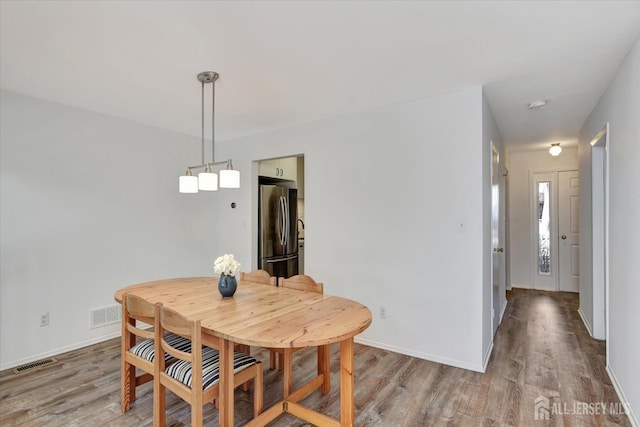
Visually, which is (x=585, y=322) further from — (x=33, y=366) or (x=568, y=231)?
(x=33, y=366)

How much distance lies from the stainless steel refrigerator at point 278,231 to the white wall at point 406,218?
0.95 metres

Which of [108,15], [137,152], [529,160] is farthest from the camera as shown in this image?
[529,160]

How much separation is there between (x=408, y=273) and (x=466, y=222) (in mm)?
727

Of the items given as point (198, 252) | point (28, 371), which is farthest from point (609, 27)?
point (28, 371)

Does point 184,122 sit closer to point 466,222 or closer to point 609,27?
point 466,222

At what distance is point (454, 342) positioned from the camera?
2.89 meters

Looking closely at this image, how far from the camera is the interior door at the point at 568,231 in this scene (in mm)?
5594

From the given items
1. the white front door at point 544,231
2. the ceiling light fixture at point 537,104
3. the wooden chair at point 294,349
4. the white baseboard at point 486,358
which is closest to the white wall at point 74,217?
the wooden chair at point 294,349

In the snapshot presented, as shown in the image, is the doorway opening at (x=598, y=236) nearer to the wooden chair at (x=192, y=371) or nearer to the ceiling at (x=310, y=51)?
the ceiling at (x=310, y=51)

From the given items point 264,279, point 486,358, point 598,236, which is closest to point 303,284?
point 264,279

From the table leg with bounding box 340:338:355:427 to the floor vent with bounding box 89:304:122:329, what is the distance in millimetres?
2996

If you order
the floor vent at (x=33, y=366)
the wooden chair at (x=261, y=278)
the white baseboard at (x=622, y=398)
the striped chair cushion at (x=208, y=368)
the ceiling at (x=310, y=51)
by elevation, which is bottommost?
the floor vent at (x=33, y=366)

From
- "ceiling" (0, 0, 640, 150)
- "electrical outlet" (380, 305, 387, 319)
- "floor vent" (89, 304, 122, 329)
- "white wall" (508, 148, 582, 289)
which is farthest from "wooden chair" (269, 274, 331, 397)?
"white wall" (508, 148, 582, 289)

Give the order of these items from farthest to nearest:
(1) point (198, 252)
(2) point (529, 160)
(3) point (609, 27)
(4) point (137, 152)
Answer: (2) point (529, 160)
(1) point (198, 252)
(4) point (137, 152)
(3) point (609, 27)
